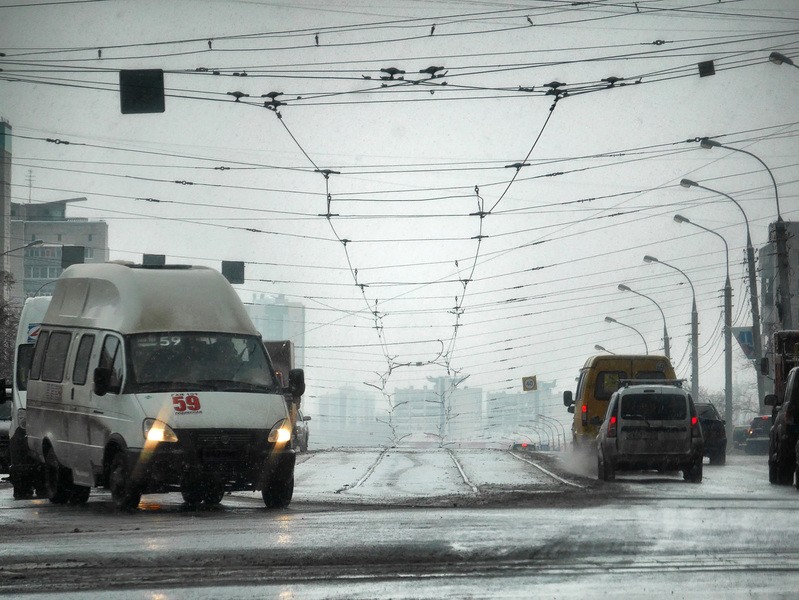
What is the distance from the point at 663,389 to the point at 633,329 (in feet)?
159

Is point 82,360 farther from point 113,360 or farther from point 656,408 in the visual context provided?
point 656,408

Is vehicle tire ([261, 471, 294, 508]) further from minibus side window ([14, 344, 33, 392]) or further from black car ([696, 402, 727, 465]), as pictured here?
black car ([696, 402, 727, 465])

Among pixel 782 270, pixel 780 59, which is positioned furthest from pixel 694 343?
pixel 780 59

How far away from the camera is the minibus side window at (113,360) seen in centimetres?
1605

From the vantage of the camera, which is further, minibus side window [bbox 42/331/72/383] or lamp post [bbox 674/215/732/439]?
lamp post [bbox 674/215/732/439]

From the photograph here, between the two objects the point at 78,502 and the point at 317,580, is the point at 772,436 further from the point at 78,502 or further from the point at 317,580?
the point at 317,580

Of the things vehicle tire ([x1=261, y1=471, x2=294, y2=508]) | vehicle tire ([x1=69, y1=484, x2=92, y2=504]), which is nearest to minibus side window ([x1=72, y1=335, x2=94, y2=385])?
vehicle tire ([x1=69, y1=484, x2=92, y2=504])

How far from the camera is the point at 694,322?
55.1 metres

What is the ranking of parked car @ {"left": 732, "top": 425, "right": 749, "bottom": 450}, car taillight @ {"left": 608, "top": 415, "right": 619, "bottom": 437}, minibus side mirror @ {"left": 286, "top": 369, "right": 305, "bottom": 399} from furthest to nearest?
parked car @ {"left": 732, "top": 425, "right": 749, "bottom": 450} < car taillight @ {"left": 608, "top": 415, "right": 619, "bottom": 437} < minibus side mirror @ {"left": 286, "top": 369, "right": 305, "bottom": 399}

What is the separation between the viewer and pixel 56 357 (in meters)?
18.0

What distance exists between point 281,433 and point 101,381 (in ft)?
7.19

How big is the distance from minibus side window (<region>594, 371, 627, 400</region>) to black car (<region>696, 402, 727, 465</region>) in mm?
3602

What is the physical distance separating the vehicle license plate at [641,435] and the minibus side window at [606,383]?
17.4 feet

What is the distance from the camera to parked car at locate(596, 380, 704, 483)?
23.1 m
